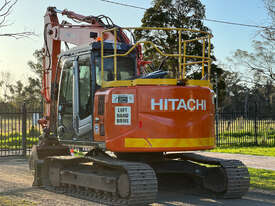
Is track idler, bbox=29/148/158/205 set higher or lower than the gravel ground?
higher

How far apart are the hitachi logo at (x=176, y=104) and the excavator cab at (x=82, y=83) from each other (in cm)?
121

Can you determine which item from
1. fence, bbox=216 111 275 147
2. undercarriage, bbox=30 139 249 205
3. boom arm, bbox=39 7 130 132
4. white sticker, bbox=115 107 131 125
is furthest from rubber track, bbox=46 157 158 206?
fence, bbox=216 111 275 147

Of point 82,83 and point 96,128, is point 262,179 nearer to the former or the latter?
point 96,128

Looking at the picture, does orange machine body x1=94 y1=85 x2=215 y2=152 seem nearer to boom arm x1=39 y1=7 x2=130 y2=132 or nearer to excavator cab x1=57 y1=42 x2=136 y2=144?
excavator cab x1=57 y1=42 x2=136 y2=144

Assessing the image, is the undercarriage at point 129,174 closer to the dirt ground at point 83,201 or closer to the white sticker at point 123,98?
the dirt ground at point 83,201

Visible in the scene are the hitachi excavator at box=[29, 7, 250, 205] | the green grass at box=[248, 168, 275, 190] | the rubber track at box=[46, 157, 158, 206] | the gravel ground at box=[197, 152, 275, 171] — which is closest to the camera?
the rubber track at box=[46, 157, 158, 206]

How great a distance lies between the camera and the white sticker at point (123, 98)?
8.38 m

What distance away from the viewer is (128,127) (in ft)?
27.3

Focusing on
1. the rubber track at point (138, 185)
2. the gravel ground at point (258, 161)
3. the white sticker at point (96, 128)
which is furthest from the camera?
the gravel ground at point (258, 161)

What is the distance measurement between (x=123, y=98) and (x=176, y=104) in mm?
947

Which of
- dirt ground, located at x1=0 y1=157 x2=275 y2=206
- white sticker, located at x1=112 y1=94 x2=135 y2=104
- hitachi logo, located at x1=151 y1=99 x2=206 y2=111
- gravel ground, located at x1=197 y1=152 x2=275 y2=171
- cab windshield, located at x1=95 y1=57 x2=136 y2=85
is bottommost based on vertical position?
dirt ground, located at x1=0 y1=157 x2=275 y2=206

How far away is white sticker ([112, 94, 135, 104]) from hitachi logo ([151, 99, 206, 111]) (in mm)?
374

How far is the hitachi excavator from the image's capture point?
27.2ft

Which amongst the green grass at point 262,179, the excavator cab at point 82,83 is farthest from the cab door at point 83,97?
the green grass at point 262,179
